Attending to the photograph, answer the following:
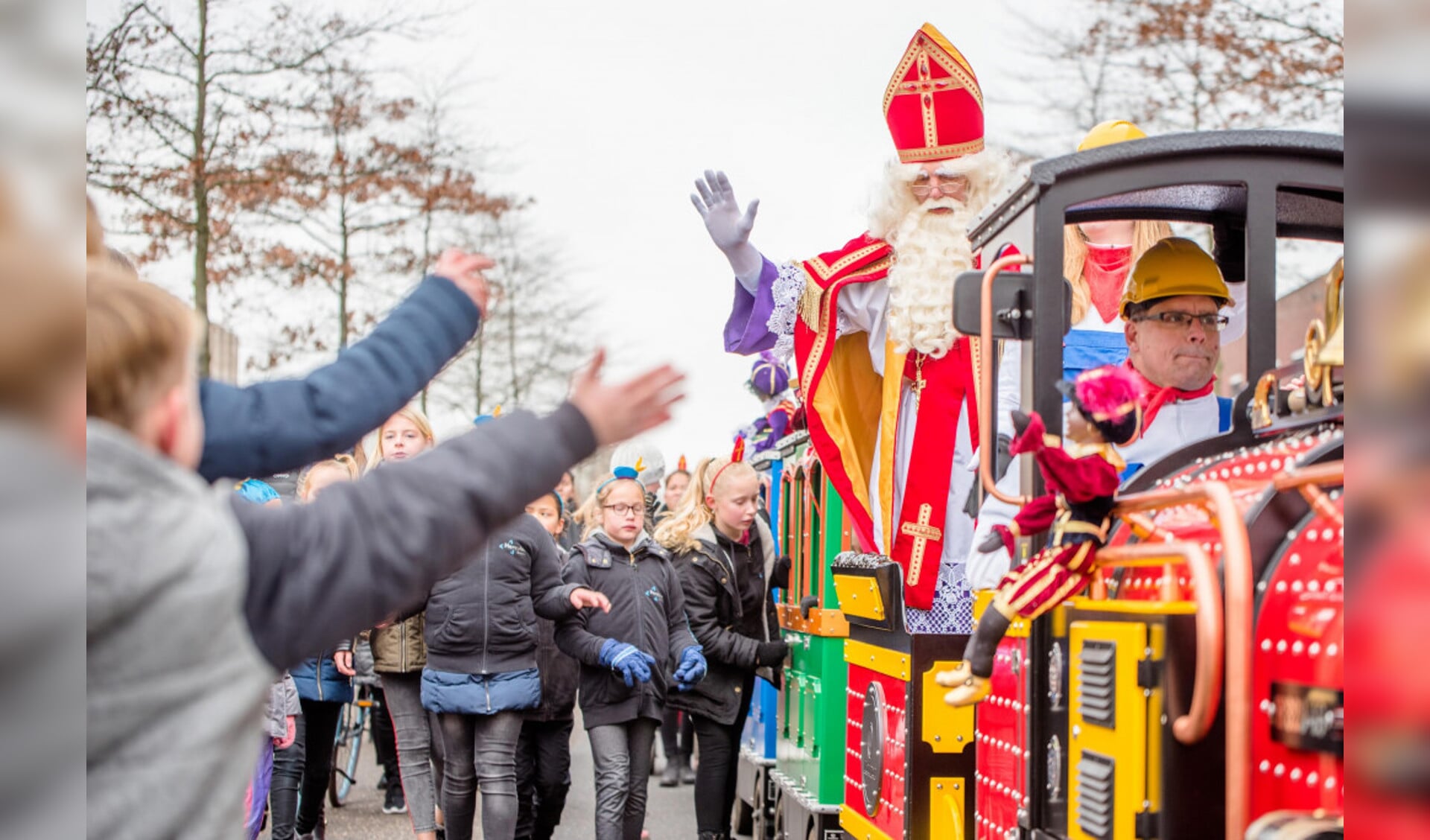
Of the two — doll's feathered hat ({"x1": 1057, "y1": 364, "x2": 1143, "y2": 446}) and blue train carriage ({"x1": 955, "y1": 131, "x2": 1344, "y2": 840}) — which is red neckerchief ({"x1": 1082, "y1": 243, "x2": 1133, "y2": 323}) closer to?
blue train carriage ({"x1": 955, "y1": 131, "x2": 1344, "y2": 840})

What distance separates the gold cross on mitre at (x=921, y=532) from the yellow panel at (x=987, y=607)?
342 millimetres

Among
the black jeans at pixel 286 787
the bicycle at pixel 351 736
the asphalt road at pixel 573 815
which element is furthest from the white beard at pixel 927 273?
the bicycle at pixel 351 736

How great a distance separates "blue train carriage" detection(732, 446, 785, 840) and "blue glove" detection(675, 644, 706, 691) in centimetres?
94

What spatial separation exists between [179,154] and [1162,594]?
11409 millimetres

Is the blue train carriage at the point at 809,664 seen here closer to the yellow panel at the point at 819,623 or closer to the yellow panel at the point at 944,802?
the yellow panel at the point at 819,623

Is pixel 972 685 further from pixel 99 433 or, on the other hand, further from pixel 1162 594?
pixel 99 433

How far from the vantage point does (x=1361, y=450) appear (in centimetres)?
94

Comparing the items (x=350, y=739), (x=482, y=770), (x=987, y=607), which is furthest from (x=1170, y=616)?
(x=350, y=739)

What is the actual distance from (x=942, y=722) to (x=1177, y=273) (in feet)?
5.08

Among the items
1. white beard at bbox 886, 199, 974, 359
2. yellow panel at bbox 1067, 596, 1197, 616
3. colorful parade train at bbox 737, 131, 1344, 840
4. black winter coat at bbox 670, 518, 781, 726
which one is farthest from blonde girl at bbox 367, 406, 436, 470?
yellow panel at bbox 1067, 596, 1197, 616

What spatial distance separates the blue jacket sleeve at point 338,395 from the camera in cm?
211

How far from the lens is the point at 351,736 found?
990 centimetres

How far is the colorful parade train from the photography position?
87.7 inches

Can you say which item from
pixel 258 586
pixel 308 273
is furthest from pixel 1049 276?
pixel 308 273
